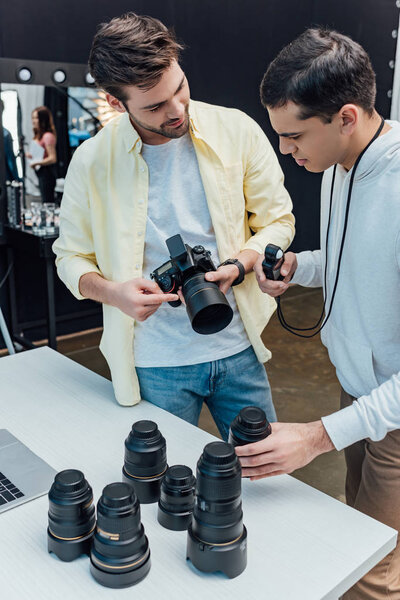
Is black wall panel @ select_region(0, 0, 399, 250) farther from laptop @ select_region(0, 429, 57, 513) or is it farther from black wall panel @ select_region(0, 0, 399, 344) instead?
laptop @ select_region(0, 429, 57, 513)

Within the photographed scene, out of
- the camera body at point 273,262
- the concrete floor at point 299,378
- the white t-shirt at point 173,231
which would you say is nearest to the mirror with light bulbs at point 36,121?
the concrete floor at point 299,378

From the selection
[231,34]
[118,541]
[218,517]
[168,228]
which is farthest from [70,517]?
[231,34]

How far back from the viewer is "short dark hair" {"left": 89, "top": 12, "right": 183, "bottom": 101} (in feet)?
3.98

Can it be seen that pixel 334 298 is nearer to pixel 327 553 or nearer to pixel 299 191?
pixel 327 553

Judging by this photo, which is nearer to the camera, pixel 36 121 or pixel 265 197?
pixel 265 197

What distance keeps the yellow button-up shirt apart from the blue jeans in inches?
2.0

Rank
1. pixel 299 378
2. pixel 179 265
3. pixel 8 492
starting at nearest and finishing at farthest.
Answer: pixel 8 492 < pixel 179 265 < pixel 299 378

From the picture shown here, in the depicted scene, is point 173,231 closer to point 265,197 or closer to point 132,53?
point 265,197

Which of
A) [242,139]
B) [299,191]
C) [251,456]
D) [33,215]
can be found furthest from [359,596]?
[299,191]

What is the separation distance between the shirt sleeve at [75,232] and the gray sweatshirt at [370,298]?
2.00 feet

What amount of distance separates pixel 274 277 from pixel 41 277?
282 centimetres

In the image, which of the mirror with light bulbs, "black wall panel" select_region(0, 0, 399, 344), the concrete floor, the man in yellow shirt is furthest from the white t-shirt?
"black wall panel" select_region(0, 0, 399, 344)

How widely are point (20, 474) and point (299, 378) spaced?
8.28 ft

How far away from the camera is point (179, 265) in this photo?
3.83ft
